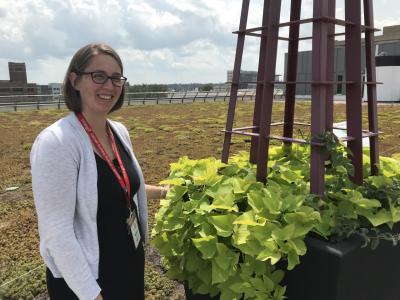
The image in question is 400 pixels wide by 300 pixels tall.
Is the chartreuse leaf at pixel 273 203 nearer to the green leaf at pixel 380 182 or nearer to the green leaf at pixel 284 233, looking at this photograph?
the green leaf at pixel 284 233

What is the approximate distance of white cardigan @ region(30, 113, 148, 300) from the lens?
5.78 ft

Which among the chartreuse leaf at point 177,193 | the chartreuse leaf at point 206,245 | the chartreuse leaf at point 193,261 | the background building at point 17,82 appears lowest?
the chartreuse leaf at point 193,261

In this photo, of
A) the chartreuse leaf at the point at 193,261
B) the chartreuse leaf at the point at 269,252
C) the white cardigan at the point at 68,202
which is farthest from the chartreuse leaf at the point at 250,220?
the white cardigan at the point at 68,202

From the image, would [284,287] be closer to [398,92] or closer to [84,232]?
[84,232]

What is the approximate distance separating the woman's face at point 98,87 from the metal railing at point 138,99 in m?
17.0

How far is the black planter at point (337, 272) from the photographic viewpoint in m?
1.96

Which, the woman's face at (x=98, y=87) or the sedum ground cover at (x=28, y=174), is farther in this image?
the sedum ground cover at (x=28, y=174)

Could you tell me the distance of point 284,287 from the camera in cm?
201

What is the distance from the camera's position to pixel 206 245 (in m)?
2.10

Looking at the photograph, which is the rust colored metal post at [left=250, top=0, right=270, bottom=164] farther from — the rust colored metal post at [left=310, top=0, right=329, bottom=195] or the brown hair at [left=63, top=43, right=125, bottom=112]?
the brown hair at [left=63, top=43, right=125, bottom=112]

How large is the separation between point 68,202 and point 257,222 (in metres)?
0.95

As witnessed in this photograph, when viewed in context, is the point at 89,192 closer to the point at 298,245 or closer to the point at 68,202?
the point at 68,202

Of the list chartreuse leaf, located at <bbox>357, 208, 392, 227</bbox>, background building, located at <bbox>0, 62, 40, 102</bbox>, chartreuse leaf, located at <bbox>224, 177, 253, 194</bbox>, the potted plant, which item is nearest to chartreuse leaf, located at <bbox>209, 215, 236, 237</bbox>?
the potted plant

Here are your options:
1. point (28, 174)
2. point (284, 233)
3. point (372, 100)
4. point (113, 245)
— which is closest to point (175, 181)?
point (113, 245)
